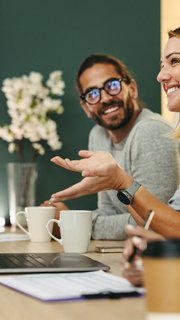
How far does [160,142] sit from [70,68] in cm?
131

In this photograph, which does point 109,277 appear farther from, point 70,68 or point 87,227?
point 70,68

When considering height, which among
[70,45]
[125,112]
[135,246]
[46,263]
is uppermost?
[70,45]

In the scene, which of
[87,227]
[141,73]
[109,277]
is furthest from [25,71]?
[109,277]

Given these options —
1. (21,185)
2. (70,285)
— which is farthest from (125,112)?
(70,285)

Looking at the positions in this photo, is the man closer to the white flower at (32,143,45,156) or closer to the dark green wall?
the white flower at (32,143,45,156)

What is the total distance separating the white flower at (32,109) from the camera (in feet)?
10.8

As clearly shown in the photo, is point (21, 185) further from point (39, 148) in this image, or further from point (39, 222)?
point (39, 222)

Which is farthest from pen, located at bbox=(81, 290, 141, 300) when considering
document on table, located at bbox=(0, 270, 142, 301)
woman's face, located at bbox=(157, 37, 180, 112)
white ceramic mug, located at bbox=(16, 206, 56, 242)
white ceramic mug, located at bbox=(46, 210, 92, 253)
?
woman's face, located at bbox=(157, 37, 180, 112)

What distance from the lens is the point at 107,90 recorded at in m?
2.90

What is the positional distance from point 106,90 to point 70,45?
0.84 metres

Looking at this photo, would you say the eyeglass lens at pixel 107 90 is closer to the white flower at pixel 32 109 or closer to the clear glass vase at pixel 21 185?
the white flower at pixel 32 109

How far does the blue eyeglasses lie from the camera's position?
Answer: 2900 millimetres

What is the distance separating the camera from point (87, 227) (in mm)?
1701

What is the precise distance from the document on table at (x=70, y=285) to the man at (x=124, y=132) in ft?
3.56
